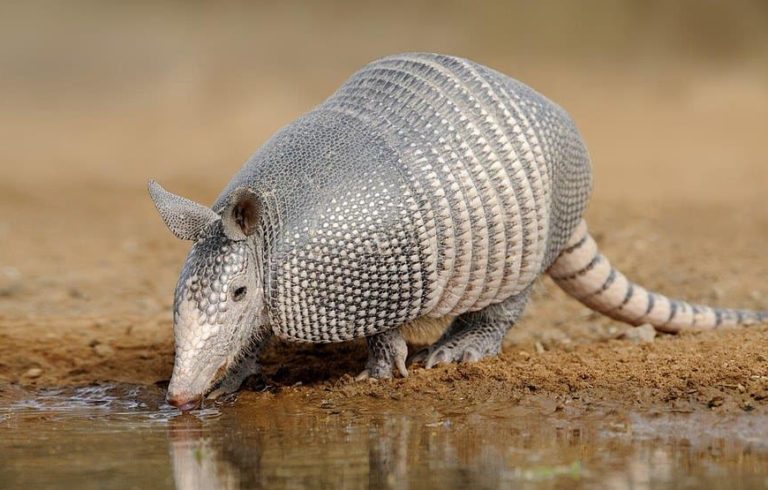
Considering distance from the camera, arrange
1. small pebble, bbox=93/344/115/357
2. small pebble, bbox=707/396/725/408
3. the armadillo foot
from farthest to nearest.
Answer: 1. small pebble, bbox=93/344/115/357
2. the armadillo foot
3. small pebble, bbox=707/396/725/408

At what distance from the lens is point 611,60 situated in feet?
80.2

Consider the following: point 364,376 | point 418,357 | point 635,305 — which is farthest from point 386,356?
point 635,305

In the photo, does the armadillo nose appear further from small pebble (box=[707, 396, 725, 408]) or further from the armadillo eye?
small pebble (box=[707, 396, 725, 408])

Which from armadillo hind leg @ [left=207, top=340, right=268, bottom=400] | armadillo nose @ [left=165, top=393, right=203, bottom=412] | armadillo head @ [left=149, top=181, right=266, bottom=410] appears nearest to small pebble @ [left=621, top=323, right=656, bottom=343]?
armadillo hind leg @ [left=207, top=340, right=268, bottom=400]

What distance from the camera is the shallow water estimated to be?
545 cm

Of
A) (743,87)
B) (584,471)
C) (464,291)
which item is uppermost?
(743,87)

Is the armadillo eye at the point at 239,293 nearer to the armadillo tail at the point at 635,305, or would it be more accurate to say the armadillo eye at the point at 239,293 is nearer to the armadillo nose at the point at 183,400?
the armadillo nose at the point at 183,400

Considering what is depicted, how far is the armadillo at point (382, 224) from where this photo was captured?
6905mm

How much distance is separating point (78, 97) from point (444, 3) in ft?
24.6

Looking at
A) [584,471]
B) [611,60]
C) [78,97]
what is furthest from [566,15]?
[584,471]

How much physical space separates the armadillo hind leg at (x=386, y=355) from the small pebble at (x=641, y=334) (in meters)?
2.13

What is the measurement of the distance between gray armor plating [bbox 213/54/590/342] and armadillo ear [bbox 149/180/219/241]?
0.29 meters

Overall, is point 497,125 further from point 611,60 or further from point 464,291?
point 611,60

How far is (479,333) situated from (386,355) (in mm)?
865
